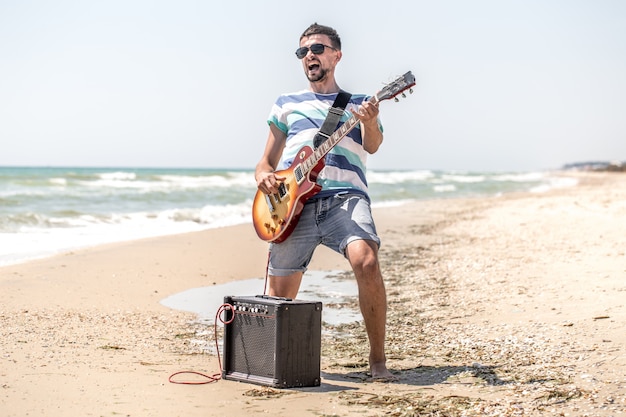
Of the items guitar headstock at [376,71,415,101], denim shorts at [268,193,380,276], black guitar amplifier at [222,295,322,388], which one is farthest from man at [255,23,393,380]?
black guitar amplifier at [222,295,322,388]

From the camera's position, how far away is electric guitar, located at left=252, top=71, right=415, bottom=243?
14.6ft

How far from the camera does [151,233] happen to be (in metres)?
13.5

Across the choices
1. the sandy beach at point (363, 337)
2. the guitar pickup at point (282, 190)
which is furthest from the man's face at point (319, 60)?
the sandy beach at point (363, 337)

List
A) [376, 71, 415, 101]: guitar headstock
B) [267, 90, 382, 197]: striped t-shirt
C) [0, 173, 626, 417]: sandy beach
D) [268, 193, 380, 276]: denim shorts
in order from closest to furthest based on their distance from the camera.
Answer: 1. [0, 173, 626, 417]: sandy beach
2. [376, 71, 415, 101]: guitar headstock
3. [268, 193, 380, 276]: denim shorts
4. [267, 90, 382, 197]: striped t-shirt

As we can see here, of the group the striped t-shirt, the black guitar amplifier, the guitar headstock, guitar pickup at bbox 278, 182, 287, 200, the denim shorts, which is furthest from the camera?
guitar pickup at bbox 278, 182, 287, 200

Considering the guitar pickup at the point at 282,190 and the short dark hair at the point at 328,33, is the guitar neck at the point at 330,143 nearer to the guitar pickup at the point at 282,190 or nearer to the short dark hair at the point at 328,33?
the guitar pickup at the point at 282,190

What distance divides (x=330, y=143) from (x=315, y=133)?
219 millimetres

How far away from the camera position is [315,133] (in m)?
4.76

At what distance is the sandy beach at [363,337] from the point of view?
3.88 m

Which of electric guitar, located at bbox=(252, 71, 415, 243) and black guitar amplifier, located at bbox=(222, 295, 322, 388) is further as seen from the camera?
electric guitar, located at bbox=(252, 71, 415, 243)

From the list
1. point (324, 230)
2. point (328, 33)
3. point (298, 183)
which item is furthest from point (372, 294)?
point (328, 33)

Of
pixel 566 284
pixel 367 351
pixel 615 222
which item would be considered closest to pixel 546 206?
pixel 615 222

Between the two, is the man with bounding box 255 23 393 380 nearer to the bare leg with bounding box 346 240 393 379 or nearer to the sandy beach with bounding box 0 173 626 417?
the bare leg with bounding box 346 240 393 379

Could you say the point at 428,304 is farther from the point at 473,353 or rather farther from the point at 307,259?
the point at 307,259
